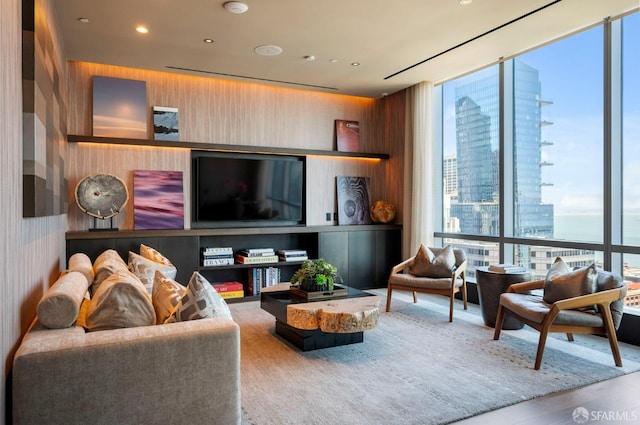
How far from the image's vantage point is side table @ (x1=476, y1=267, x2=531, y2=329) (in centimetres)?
416

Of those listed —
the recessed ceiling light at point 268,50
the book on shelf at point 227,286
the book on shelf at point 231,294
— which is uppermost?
the recessed ceiling light at point 268,50

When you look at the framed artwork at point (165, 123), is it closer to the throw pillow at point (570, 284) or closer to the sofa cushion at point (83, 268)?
the sofa cushion at point (83, 268)

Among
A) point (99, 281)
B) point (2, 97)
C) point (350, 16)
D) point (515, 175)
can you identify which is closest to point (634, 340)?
point (515, 175)

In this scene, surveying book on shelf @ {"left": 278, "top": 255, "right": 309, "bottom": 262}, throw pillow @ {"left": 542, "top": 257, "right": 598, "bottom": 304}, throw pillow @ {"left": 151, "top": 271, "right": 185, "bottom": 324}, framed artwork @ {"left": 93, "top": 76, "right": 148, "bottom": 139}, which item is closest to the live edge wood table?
throw pillow @ {"left": 151, "top": 271, "right": 185, "bottom": 324}

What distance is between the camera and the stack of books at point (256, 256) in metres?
5.57

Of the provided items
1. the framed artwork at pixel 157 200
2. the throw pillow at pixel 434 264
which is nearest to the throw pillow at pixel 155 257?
the framed artwork at pixel 157 200

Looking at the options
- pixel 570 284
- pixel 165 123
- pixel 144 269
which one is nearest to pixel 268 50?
pixel 165 123

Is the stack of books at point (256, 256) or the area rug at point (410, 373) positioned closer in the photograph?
the area rug at point (410, 373)

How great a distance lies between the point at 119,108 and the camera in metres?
5.18

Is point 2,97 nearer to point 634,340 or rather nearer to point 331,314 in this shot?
point 331,314

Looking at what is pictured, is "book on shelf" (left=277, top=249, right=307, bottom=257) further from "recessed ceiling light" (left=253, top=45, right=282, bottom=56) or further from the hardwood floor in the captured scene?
the hardwood floor

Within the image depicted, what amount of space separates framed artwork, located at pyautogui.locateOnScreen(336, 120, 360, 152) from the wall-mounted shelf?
161 mm

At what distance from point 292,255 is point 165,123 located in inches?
92.3

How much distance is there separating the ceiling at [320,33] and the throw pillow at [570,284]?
7.23ft
